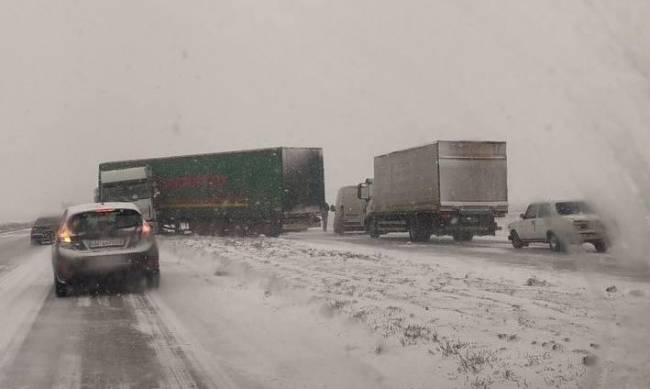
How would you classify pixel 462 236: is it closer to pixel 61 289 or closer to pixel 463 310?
pixel 61 289

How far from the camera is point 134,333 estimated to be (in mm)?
8258

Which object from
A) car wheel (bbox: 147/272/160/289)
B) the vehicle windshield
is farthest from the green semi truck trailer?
car wheel (bbox: 147/272/160/289)

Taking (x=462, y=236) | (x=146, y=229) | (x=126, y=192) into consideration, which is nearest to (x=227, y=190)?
(x=126, y=192)

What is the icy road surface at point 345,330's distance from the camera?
18.6 ft

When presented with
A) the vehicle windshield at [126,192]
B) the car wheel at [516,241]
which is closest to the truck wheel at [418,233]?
the car wheel at [516,241]

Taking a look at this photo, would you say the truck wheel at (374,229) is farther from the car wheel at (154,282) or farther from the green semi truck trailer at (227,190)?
the car wheel at (154,282)

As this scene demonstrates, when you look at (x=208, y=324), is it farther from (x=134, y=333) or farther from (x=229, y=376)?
(x=229, y=376)

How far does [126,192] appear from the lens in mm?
33562

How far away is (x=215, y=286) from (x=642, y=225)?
400 inches

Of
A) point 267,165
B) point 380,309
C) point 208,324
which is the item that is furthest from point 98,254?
point 267,165

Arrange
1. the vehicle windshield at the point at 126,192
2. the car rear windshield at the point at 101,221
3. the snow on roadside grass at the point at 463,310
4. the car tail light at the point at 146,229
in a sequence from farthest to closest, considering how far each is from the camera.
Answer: the vehicle windshield at the point at 126,192 → the car tail light at the point at 146,229 → the car rear windshield at the point at 101,221 → the snow on roadside grass at the point at 463,310

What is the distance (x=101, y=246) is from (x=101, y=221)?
→ 429 millimetres

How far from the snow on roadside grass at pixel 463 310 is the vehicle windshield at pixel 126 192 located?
1846 cm

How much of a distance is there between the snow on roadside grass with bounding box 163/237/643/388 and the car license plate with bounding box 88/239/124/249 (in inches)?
95.0
